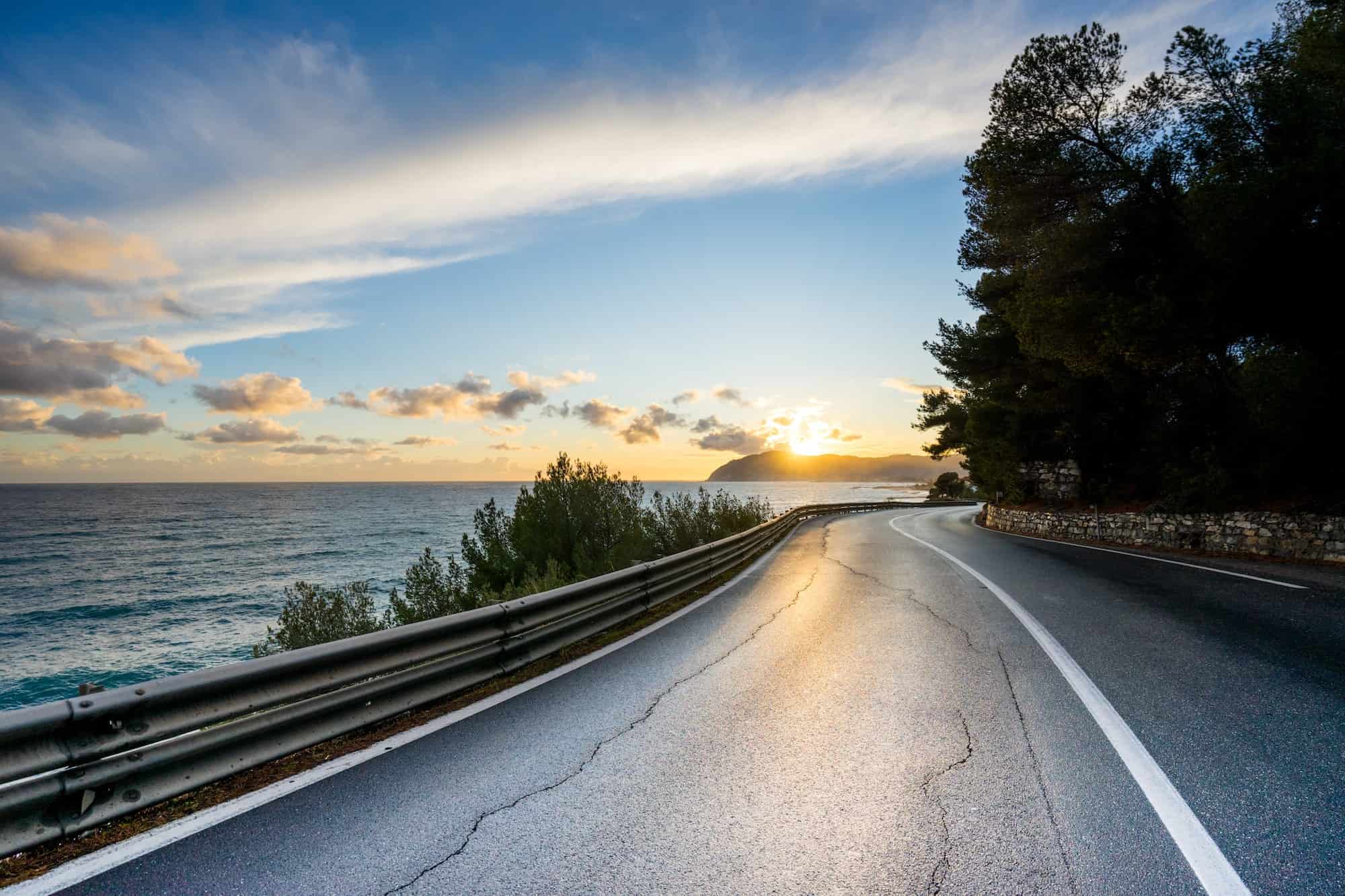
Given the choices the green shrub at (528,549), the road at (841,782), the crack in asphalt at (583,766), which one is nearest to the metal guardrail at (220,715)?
the road at (841,782)

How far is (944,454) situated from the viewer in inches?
1629

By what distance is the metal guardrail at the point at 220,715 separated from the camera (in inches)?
120

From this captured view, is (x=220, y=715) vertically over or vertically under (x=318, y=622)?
over

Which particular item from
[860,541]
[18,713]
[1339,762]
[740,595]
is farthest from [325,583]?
[1339,762]

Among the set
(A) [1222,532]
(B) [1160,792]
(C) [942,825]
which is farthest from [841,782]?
(A) [1222,532]

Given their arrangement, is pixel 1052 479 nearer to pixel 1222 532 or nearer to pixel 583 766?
pixel 1222 532

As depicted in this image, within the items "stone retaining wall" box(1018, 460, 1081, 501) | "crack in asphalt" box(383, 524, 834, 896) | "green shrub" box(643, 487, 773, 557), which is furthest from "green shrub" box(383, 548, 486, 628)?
"stone retaining wall" box(1018, 460, 1081, 501)

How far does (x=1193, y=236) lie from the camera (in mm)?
15008

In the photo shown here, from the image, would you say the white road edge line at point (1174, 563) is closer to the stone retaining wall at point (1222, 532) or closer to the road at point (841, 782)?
the stone retaining wall at point (1222, 532)

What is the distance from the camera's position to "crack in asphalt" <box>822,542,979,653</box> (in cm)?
736

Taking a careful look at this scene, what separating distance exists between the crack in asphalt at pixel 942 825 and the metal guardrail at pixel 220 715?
11.0ft

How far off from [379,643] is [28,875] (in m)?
1.99

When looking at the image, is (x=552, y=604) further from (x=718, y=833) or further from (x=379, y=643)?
(x=718, y=833)

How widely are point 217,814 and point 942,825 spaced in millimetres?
3424
